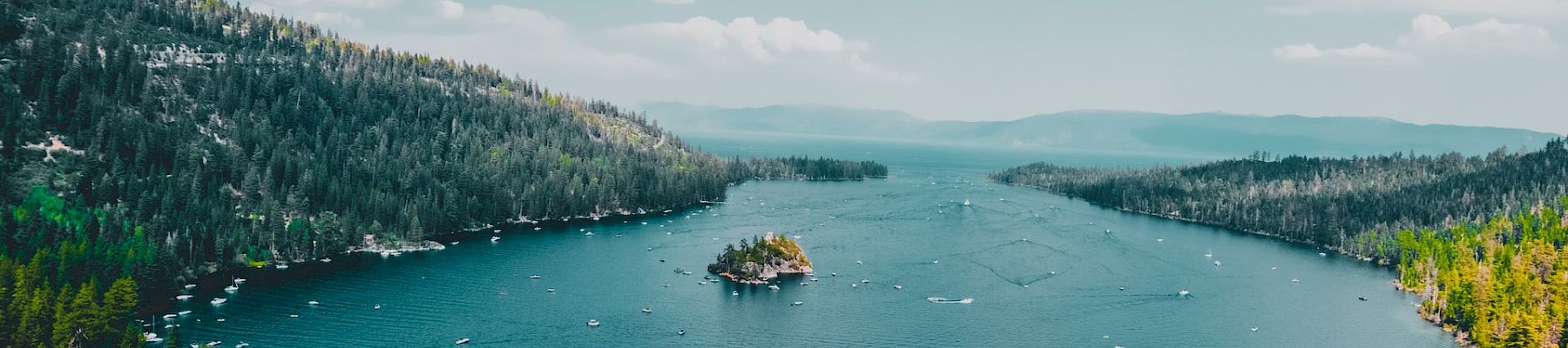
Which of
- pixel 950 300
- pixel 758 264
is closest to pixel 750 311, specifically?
pixel 758 264

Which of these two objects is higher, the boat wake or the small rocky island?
the small rocky island

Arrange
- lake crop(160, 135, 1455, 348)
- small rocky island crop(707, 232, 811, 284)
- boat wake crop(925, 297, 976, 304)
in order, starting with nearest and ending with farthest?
lake crop(160, 135, 1455, 348)
boat wake crop(925, 297, 976, 304)
small rocky island crop(707, 232, 811, 284)

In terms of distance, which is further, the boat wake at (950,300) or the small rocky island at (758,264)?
the small rocky island at (758,264)

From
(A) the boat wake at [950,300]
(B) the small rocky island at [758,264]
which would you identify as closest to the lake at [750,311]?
(A) the boat wake at [950,300]

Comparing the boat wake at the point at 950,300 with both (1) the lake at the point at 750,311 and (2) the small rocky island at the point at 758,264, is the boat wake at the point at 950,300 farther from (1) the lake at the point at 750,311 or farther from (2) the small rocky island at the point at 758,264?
(2) the small rocky island at the point at 758,264

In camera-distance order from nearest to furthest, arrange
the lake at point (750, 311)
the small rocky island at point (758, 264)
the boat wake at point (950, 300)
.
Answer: the lake at point (750, 311) → the boat wake at point (950, 300) → the small rocky island at point (758, 264)

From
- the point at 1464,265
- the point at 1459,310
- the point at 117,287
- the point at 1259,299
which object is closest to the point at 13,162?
the point at 117,287

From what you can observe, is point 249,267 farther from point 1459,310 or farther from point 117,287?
point 1459,310

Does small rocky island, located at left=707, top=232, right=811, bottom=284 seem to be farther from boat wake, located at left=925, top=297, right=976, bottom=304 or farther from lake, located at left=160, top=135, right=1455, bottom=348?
boat wake, located at left=925, top=297, right=976, bottom=304

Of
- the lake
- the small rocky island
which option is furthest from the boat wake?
the small rocky island
